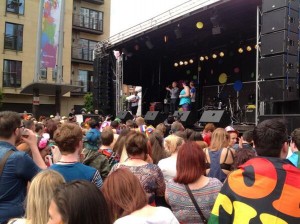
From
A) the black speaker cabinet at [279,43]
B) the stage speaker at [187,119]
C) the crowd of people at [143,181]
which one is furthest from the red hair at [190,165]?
the stage speaker at [187,119]

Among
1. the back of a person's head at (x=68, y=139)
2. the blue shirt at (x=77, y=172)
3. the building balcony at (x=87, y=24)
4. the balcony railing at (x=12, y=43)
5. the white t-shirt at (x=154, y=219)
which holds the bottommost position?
the white t-shirt at (x=154, y=219)

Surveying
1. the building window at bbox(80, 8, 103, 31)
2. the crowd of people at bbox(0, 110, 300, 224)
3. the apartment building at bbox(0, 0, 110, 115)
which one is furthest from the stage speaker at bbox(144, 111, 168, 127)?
the building window at bbox(80, 8, 103, 31)

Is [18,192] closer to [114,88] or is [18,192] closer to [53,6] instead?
[114,88]

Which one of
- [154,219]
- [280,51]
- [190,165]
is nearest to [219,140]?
[190,165]

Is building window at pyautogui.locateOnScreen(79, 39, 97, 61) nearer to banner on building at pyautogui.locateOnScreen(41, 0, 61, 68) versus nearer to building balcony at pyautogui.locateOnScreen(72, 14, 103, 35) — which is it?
→ building balcony at pyautogui.locateOnScreen(72, 14, 103, 35)

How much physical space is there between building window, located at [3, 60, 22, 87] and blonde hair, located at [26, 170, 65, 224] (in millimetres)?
27497

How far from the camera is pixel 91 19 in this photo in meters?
32.7

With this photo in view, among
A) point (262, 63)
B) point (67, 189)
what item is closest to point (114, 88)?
point (262, 63)

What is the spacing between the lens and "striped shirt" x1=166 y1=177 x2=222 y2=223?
2.82 metres

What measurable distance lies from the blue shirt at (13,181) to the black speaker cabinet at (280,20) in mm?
7215

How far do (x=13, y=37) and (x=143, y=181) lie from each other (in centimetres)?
2732

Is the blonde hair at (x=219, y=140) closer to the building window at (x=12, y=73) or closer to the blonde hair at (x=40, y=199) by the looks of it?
the blonde hair at (x=40, y=199)

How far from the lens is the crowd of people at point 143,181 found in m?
1.89

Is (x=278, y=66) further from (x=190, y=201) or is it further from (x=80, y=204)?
(x=80, y=204)
